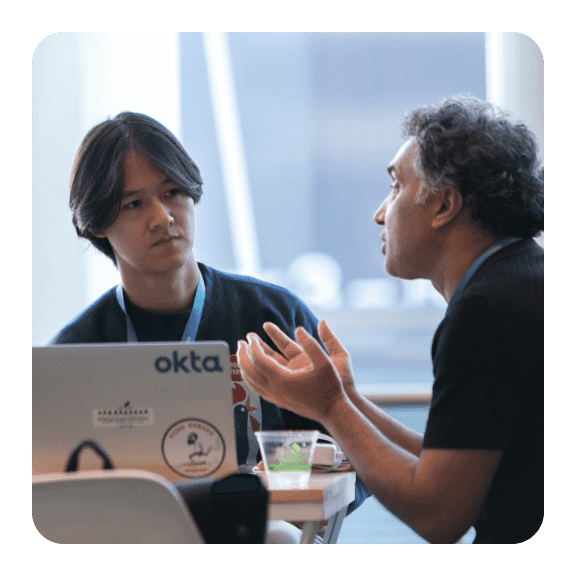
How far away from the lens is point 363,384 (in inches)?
71.6

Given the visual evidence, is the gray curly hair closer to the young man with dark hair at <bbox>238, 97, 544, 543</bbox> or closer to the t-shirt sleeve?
the young man with dark hair at <bbox>238, 97, 544, 543</bbox>

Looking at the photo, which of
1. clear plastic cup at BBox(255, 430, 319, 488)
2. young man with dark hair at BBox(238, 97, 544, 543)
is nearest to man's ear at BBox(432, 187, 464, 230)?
young man with dark hair at BBox(238, 97, 544, 543)

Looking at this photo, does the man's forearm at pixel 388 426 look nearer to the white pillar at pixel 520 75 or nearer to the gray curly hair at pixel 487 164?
the gray curly hair at pixel 487 164

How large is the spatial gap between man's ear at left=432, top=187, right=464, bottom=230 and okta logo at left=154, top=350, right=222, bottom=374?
0.59 meters

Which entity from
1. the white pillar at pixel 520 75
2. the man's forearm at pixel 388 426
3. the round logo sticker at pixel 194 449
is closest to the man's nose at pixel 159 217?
the round logo sticker at pixel 194 449

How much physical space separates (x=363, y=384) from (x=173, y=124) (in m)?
0.81

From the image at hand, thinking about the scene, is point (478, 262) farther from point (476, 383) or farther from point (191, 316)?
point (191, 316)

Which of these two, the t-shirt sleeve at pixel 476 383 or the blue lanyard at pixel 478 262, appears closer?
the t-shirt sleeve at pixel 476 383

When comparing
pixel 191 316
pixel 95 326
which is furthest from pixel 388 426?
pixel 95 326

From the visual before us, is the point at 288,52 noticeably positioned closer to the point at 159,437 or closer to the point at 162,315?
the point at 162,315

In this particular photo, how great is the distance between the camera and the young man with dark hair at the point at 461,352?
1.46m

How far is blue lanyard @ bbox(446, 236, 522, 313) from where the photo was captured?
5.17ft

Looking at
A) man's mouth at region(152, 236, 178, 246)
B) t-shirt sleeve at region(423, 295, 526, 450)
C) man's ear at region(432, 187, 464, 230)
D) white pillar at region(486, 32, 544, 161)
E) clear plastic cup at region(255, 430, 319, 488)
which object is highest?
white pillar at region(486, 32, 544, 161)

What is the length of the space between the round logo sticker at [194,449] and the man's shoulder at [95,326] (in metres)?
0.37
